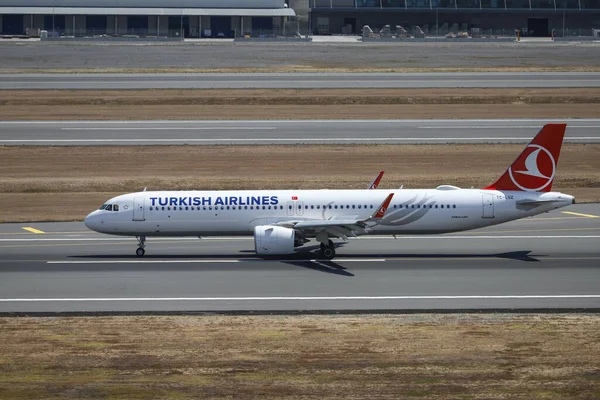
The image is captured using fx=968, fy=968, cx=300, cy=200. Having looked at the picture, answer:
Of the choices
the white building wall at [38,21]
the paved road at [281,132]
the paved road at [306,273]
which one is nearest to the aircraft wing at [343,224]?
the paved road at [306,273]

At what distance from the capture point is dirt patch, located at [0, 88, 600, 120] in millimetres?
93688

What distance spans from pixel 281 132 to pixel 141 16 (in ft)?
328

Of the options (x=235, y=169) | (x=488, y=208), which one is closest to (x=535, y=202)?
(x=488, y=208)

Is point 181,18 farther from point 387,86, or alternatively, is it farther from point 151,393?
point 151,393

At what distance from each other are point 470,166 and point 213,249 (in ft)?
92.0

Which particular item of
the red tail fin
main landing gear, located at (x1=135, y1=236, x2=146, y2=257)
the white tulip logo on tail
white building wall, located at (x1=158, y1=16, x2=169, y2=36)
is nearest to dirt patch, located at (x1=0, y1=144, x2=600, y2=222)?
main landing gear, located at (x1=135, y1=236, x2=146, y2=257)

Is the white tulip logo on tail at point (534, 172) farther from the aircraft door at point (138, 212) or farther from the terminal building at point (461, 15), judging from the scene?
the terminal building at point (461, 15)

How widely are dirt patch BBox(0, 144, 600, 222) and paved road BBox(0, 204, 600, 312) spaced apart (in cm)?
1030

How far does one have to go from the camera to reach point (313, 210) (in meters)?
48.5

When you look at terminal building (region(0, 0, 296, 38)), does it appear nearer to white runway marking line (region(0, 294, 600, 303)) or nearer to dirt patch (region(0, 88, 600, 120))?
dirt patch (region(0, 88, 600, 120))

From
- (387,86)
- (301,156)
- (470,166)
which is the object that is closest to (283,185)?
(301,156)

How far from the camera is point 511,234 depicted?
5381 cm

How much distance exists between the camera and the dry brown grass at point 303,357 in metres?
29.7

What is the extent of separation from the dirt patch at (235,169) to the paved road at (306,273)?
405 inches
